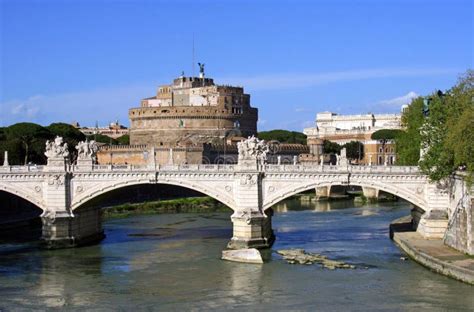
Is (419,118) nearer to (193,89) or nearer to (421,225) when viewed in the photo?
(421,225)

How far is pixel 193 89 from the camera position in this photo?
301ft

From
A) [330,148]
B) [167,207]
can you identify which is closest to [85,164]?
[167,207]

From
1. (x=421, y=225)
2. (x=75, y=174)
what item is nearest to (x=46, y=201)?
(x=75, y=174)

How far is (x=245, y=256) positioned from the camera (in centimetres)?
3697

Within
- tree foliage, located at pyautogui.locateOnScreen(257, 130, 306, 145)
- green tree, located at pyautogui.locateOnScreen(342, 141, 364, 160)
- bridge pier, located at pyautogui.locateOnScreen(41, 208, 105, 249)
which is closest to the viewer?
bridge pier, located at pyautogui.locateOnScreen(41, 208, 105, 249)

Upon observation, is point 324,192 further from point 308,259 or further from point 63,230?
point 308,259

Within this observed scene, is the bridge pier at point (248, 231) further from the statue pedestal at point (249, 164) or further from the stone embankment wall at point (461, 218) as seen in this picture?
the stone embankment wall at point (461, 218)

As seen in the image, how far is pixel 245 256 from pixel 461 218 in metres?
9.18

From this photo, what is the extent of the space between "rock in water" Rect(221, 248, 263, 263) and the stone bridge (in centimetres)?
169

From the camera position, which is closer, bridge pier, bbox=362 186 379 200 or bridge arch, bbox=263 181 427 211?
bridge arch, bbox=263 181 427 211

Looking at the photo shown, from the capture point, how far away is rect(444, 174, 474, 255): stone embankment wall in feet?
107

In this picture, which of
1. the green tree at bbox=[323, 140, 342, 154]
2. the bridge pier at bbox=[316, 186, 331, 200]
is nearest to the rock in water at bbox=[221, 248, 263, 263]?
the bridge pier at bbox=[316, 186, 331, 200]

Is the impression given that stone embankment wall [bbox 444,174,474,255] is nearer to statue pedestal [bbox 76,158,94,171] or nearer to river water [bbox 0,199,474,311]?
river water [bbox 0,199,474,311]

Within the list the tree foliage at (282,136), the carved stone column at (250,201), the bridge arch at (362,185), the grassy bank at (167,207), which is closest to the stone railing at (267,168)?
the carved stone column at (250,201)
